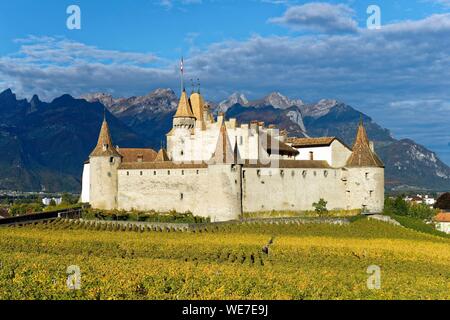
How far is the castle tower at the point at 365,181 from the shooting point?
6269 cm

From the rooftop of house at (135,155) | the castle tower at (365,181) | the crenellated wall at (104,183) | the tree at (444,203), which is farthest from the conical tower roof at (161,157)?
the tree at (444,203)

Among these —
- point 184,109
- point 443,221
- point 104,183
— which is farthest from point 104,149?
point 443,221

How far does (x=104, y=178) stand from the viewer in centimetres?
6631

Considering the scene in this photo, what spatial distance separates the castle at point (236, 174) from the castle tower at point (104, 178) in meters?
0.10

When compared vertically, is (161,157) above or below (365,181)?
above

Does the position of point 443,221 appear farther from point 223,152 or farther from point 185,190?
point 223,152

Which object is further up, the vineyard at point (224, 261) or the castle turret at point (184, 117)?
the castle turret at point (184, 117)

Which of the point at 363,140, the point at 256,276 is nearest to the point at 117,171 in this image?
the point at 363,140

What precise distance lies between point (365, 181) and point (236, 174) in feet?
46.1

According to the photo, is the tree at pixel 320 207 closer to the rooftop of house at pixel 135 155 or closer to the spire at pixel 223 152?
the spire at pixel 223 152

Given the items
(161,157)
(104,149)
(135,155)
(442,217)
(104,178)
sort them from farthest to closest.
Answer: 1. (442,217)
2. (135,155)
3. (161,157)
4. (104,149)
5. (104,178)

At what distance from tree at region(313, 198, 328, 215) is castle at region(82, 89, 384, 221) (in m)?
0.48
